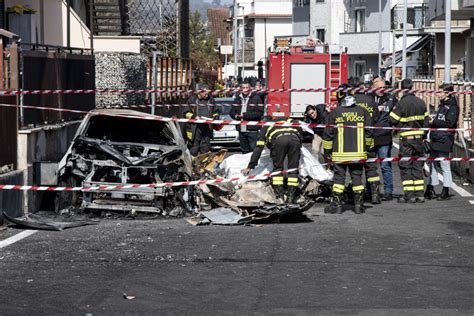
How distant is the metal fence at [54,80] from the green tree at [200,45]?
208ft

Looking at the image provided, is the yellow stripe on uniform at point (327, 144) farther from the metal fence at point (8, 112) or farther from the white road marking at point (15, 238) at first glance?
the white road marking at point (15, 238)

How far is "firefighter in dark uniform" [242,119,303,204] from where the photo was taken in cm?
1466

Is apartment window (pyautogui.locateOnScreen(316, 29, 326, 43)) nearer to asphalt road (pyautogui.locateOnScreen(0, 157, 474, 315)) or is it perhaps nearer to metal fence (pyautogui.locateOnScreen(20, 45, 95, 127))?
metal fence (pyautogui.locateOnScreen(20, 45, 95, 127))

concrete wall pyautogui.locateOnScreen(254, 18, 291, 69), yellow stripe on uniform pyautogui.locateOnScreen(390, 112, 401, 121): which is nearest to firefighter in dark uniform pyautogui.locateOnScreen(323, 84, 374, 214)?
yellow stripe on uniform pyautogui.locateOnScreen(390, 112, 401, 121)

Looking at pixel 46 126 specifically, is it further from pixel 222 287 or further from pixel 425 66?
pixel 425 66

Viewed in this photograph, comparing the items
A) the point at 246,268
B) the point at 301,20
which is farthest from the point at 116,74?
the point at 301,20

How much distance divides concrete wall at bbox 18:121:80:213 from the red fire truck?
15.4 meters

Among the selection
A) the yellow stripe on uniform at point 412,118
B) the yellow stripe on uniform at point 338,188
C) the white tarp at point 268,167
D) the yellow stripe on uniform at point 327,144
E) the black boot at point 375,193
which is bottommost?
the black boot at point 375,193

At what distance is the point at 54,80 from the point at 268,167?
4019 mm

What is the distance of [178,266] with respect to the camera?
981 centimetres

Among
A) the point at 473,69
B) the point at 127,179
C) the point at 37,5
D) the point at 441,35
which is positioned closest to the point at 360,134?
the point at 127,179

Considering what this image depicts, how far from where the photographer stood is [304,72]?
31062 mm

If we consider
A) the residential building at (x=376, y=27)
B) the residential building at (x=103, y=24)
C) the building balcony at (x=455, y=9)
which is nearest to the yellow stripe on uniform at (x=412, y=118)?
the residential building at (x=103, y=24)

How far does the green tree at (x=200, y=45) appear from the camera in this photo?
3389 inches
